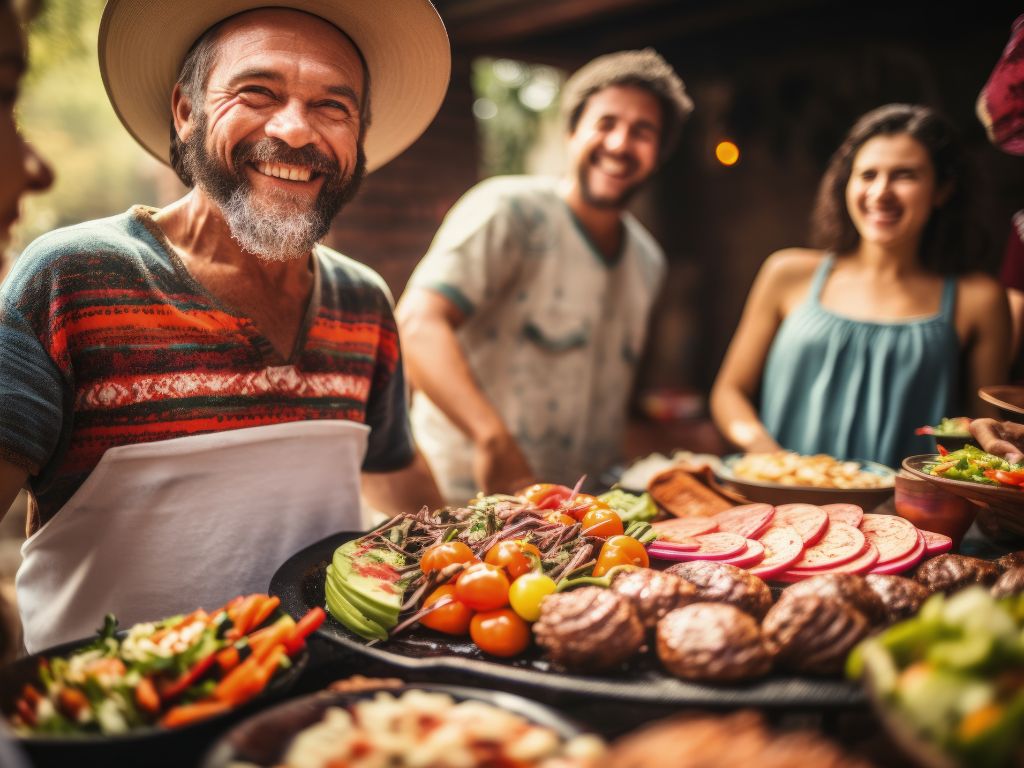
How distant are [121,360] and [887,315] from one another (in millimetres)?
3402

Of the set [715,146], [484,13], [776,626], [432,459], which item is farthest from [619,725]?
[715,146]

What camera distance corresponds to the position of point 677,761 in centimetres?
111

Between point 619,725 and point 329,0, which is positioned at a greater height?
point 329,0

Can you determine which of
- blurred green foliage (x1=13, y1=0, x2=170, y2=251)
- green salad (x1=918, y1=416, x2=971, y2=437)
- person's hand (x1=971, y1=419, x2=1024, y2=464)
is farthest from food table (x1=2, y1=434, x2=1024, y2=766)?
blurred green foliage (x1=13, y1=0, x2=170, y2=251)

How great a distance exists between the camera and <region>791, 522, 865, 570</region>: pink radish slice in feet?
6.78

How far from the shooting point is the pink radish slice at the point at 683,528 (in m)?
2.23

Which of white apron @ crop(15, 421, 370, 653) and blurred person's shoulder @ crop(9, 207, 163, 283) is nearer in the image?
blurred person's shoulder @ crop(9, 207, 163, 283)

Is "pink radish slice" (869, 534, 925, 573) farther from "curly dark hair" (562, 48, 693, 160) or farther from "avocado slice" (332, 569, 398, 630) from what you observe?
"curly dark hair" (562, 48, 693, 160)

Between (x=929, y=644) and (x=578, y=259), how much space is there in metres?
3.25

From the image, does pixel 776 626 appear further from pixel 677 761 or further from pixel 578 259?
pixel 578 259

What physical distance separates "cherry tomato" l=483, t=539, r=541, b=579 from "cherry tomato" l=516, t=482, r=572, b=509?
0.40 meters

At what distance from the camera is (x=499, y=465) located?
10.8 feet

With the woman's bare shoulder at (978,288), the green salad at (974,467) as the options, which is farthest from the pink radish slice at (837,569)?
the woman's bare shoulder at (978,288)

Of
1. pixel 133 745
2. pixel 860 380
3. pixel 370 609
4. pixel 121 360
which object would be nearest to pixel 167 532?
pixel 121 360
